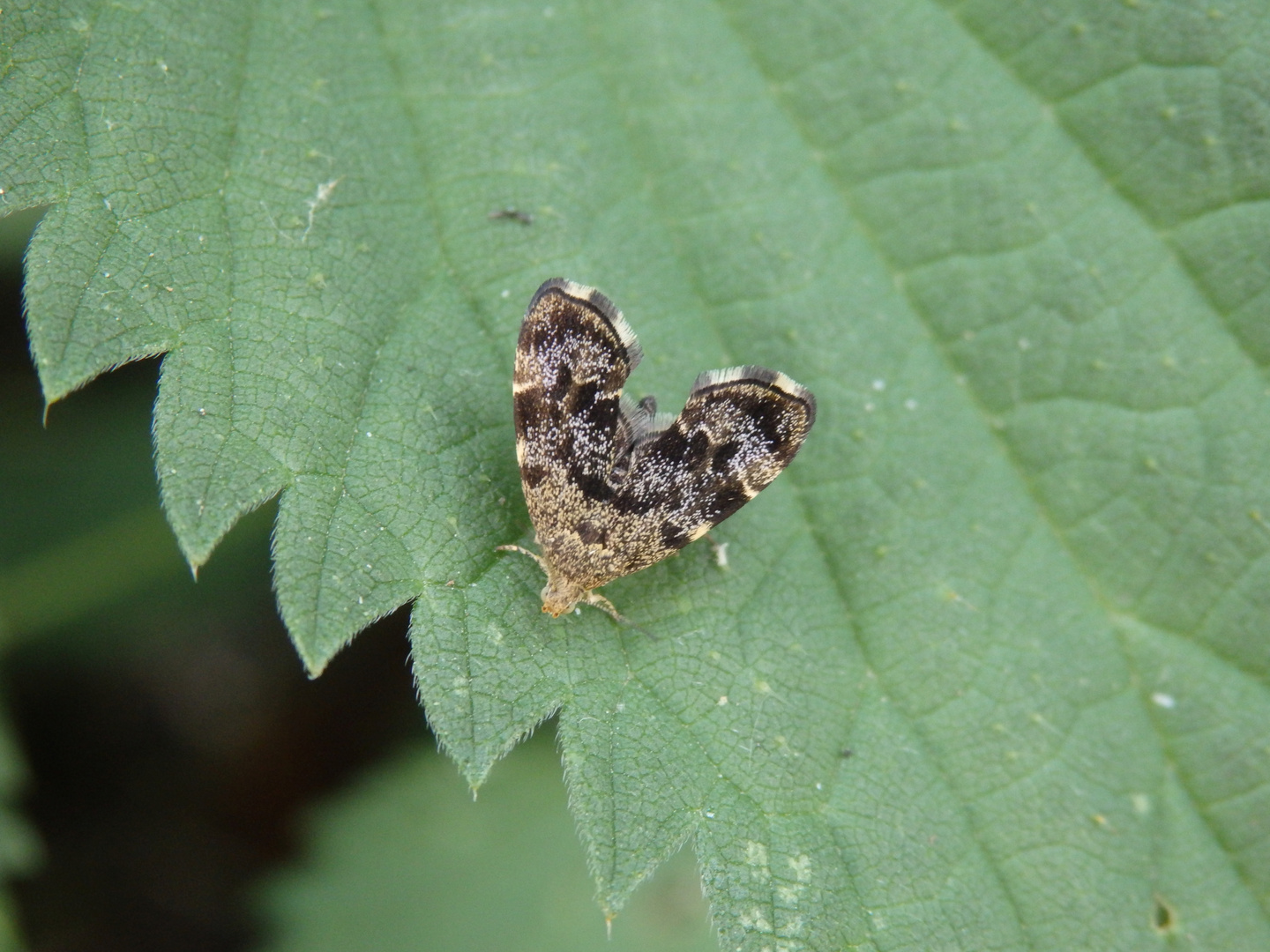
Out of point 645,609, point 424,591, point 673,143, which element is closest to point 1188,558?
point 645,609

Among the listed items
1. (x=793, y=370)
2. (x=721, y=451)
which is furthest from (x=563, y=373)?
(x=793, y=370)

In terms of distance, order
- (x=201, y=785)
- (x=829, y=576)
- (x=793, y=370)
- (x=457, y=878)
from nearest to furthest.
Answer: (x=829, y=576) < (x=793, y=370) < (x=457, y=878) < (x=201, y=785)

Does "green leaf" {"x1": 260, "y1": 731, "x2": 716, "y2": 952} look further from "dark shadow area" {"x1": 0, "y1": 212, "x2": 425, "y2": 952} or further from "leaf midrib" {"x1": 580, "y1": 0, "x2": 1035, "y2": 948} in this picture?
"leaf midrib" {"x1": 580, "y1": 0, "x2": 1035, "y2": 948}

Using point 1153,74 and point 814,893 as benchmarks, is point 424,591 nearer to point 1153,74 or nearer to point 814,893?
point 814,893

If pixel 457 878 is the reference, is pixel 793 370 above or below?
above

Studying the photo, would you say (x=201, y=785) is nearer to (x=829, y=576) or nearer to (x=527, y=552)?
(x=527, y=552)

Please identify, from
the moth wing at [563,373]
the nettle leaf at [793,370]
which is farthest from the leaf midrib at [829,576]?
the moth wing at [563,373]

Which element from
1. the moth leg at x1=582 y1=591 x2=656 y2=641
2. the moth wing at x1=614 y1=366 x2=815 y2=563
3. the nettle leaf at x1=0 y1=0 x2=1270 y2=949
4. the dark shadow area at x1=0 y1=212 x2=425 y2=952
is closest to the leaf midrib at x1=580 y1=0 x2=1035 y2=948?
the nettle leaf at x1=0 y1=0 x2=1270 y2=949
